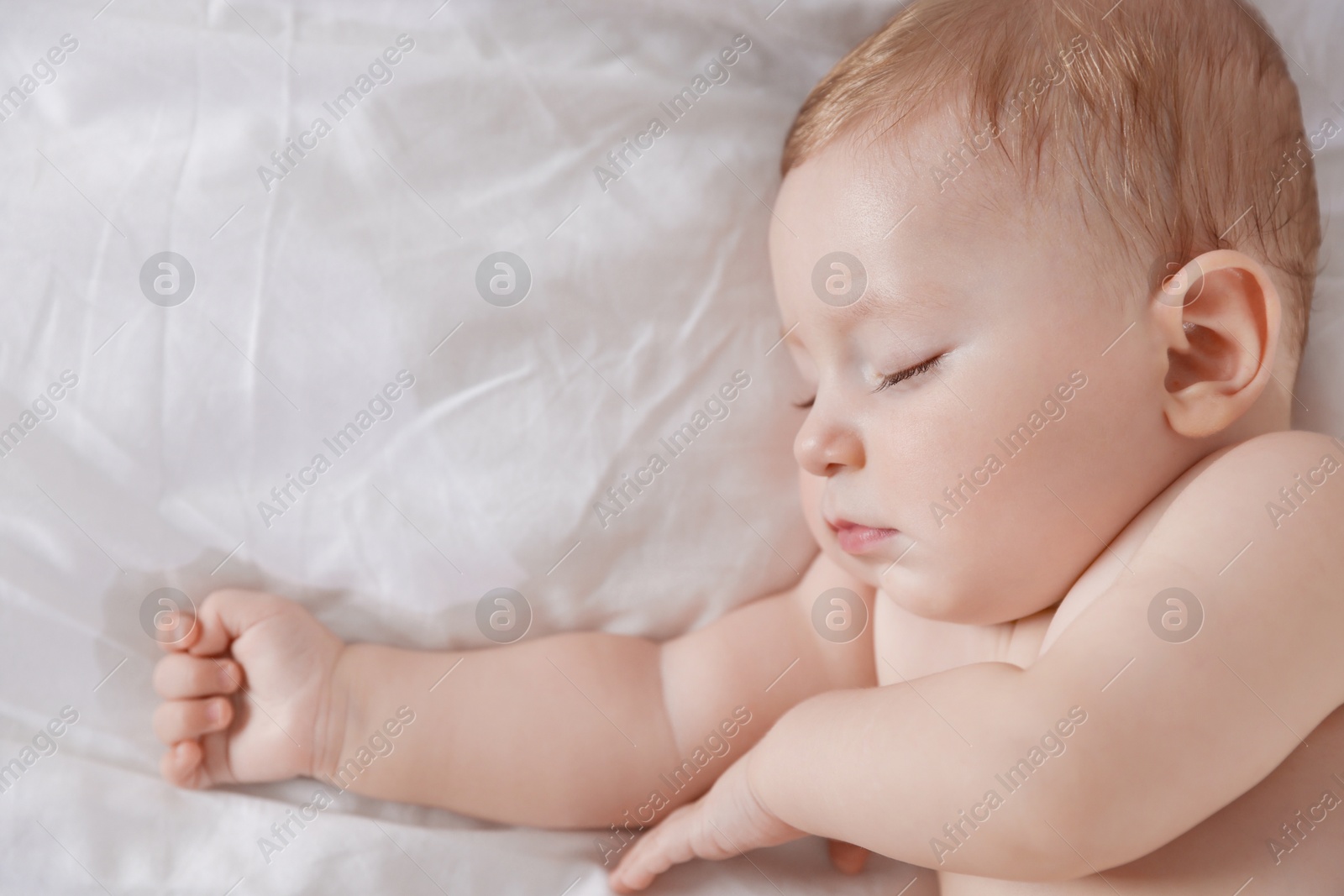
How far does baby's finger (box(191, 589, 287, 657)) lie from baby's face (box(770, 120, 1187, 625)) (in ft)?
2.30

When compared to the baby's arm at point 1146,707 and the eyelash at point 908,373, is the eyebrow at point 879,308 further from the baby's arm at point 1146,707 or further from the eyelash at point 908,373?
the baby's arm at point 1146,707

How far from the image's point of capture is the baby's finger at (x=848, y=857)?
1267 mm

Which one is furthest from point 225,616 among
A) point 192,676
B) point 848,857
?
point 848,857

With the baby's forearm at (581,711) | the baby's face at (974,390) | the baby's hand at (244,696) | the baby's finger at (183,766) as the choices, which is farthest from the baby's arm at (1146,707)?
the baby's finger at (183,766)

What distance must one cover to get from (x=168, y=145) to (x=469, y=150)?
37 cm

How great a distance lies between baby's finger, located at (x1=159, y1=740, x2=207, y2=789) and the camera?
1.20m

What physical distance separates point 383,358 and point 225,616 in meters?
0.37

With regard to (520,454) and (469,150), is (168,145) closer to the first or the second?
(469,150)

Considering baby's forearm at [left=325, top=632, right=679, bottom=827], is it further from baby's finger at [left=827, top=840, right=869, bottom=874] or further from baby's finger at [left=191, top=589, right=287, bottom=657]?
baby's finger at [left=827, top=840, right=869, bottom=874]

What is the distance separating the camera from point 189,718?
47.7 inches

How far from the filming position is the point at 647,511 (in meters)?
1.35

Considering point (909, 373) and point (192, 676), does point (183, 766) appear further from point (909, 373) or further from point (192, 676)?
point (909, 373)

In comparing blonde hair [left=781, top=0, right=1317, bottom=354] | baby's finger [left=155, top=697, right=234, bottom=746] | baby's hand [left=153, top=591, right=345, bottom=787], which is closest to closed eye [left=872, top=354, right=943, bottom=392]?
blonde hair [left=781, top=0, right=1317, bottom=354]

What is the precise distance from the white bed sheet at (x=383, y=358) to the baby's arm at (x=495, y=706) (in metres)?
0.04
